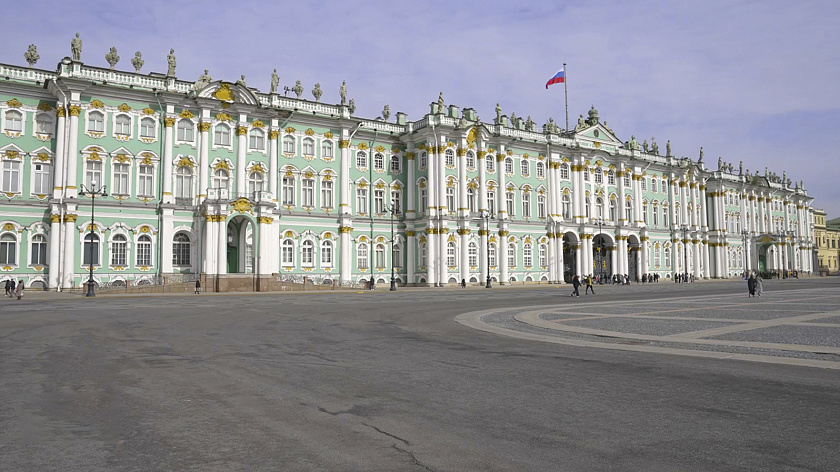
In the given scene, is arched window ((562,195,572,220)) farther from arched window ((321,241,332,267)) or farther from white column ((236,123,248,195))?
white column ((236,123,248,195))

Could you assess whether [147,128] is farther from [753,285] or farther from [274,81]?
[753,285]

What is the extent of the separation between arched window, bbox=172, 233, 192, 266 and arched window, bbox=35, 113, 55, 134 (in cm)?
1180

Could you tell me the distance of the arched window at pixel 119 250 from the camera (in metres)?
47.2

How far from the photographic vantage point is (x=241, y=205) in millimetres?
49406

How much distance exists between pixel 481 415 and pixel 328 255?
51061 millimetres

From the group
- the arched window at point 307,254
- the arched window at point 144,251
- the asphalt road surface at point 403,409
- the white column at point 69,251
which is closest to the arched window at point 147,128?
the arched window at point 144,251

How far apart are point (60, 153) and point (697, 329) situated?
45.0m

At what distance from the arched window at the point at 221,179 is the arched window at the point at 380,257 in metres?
16.2

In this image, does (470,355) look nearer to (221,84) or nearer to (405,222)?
(221,84)

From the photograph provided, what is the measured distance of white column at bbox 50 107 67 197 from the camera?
45406 millimetres

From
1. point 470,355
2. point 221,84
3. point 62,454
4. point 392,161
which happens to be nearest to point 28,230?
point 221,84

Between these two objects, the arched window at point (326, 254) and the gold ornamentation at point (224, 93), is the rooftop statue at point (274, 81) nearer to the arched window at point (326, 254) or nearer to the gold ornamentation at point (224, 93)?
the gold ornamentation at point (224, 93)

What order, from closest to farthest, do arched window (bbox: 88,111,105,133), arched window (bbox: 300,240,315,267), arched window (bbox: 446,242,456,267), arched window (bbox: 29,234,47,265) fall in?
1. arched window (bbox: 29,234,47,265)
2. arched window (bbox: 88,111,105,133)
3. arched window (bbox: 300,240,315,267)
4. arched window (bbox: 446,242,456,267)

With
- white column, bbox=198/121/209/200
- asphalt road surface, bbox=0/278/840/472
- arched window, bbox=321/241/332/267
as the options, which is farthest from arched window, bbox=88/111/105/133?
asphalt road surface, bbox=0/278/840/472
